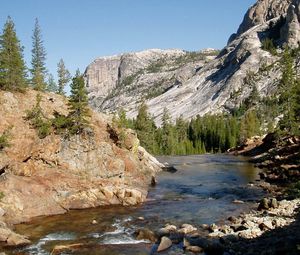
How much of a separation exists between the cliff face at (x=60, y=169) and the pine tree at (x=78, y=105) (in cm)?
156

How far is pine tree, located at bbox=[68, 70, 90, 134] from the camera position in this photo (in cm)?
5241

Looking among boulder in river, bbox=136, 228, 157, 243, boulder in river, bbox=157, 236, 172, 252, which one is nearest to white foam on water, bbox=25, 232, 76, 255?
boulder in river, bbox=136, 228, 157, 243

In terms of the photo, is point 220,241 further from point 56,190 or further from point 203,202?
point 56,190

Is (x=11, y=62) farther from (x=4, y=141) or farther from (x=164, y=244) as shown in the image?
(x=164, y=244)

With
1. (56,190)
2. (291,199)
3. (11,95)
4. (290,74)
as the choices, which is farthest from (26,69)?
A: (290,74)

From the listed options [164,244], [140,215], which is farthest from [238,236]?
[140,215]

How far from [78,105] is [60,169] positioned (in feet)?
30.5

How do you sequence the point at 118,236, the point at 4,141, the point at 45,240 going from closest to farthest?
the point at 45,240, the point at 118,236, the point at 4,141

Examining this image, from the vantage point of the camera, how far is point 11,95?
2333 inches

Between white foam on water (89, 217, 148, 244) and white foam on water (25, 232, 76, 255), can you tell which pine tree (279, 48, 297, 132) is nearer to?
white foam on water (89, 217, 148, 244)

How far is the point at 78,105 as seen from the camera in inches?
2066

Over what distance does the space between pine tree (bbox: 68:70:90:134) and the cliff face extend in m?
1.56

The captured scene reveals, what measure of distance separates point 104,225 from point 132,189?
1169 centimetres

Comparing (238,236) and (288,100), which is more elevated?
(288,100)
